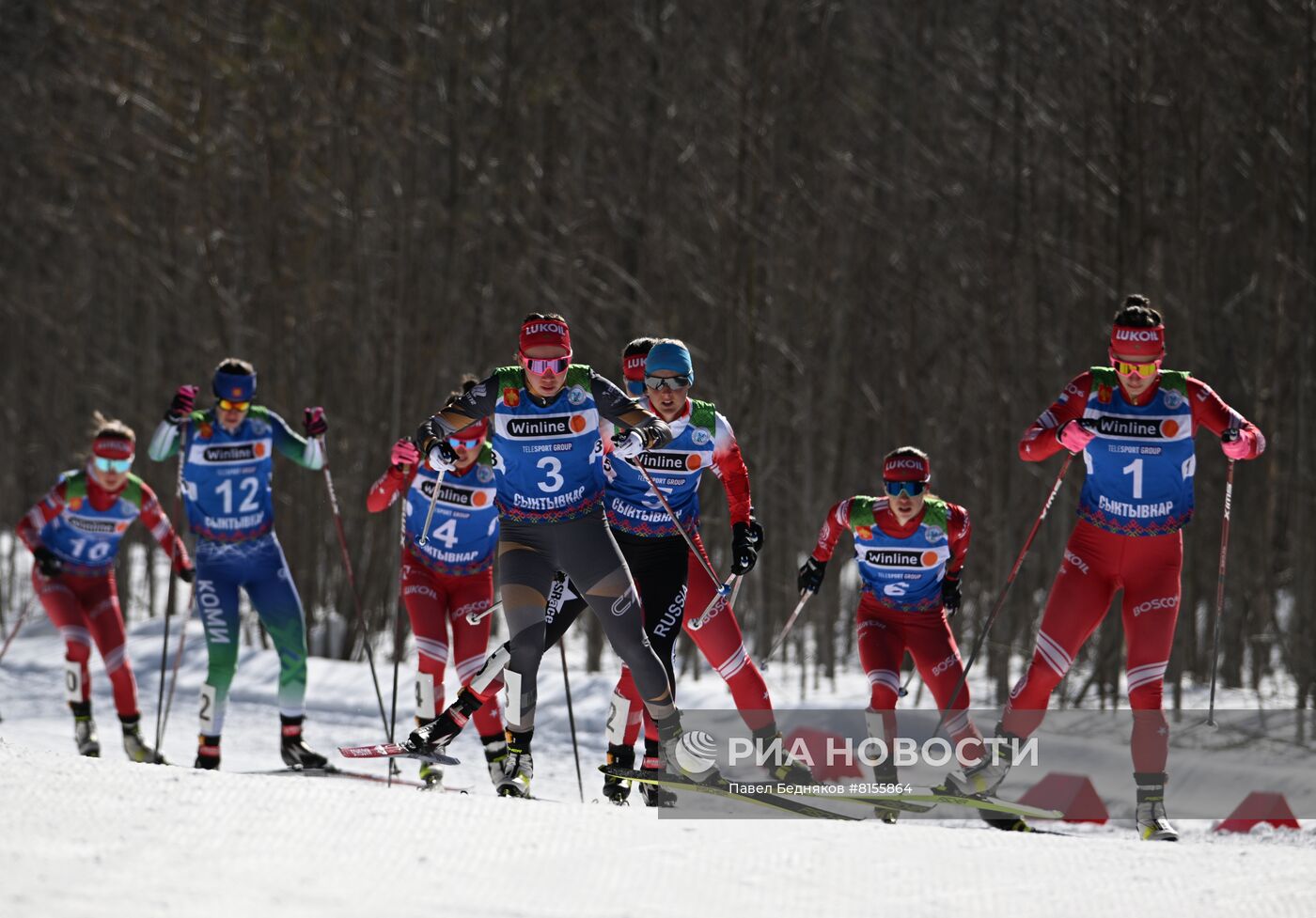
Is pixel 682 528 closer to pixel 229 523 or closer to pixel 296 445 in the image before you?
pixel 296 445

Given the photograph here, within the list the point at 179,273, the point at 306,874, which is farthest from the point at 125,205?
the point at 306,874

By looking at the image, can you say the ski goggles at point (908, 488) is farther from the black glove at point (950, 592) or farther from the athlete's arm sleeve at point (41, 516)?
the athlete's arm sleeve at point (41, 516)

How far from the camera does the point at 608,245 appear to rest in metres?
18.2

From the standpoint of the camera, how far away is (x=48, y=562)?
33.3ft

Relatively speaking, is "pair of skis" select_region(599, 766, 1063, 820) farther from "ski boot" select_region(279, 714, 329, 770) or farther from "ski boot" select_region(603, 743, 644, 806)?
"ski boot" select_region(279, 714, 329, 770)

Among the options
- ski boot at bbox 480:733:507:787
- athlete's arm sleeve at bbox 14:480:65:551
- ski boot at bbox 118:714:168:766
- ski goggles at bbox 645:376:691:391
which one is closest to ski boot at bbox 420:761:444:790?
ski boot at bbox 480:733:507:787

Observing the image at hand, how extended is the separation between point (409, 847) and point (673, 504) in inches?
122

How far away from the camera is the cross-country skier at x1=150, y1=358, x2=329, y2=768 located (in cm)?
878

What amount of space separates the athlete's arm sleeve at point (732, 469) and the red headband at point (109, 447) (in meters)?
4.48

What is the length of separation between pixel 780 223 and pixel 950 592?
8480 mm

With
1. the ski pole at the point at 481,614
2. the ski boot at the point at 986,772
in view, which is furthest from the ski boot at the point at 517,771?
the ski boot at the point at 986,772

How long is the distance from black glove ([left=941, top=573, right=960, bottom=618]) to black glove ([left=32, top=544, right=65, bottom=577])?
5889 mm

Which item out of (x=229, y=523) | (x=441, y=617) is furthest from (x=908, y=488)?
(x=229, y=523)

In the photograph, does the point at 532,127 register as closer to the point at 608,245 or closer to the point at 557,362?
the point at 608,245
